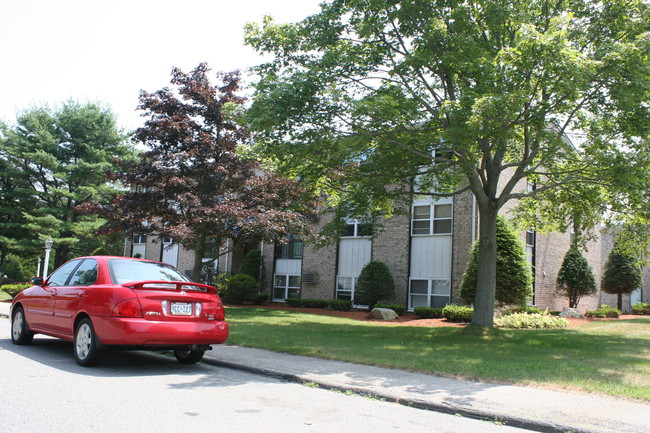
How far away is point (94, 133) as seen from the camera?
37.9 metres

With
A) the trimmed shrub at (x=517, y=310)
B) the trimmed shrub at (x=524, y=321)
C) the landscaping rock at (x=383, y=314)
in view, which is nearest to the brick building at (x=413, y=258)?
the trimmed shrub at (x=517, y=310)

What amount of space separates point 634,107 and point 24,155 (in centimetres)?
3644

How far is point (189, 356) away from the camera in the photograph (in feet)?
26.1

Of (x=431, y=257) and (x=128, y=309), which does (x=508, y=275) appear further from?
(x=128, y=309)

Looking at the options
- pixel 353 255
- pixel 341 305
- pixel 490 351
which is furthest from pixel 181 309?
pixel 353 255

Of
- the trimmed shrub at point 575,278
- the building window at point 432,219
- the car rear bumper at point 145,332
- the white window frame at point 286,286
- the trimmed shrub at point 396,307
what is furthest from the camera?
the white window frame at point 286,286

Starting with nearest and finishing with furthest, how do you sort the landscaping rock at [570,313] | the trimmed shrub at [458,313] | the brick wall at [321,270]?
the trimmed shrub at [458,313] < the landscaping rock at [570,313] < the brick wall at [321,270]

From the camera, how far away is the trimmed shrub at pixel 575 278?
23969 mm

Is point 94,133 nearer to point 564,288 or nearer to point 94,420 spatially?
point 564,288

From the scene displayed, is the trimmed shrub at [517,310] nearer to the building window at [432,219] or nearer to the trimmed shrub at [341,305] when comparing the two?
the building window at [432,219]

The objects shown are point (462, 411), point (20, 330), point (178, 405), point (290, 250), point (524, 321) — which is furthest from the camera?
point (290, 250)

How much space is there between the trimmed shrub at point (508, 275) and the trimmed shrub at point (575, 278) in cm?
633

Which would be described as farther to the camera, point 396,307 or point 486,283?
point 396,307

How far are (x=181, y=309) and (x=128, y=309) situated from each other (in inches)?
27.4
